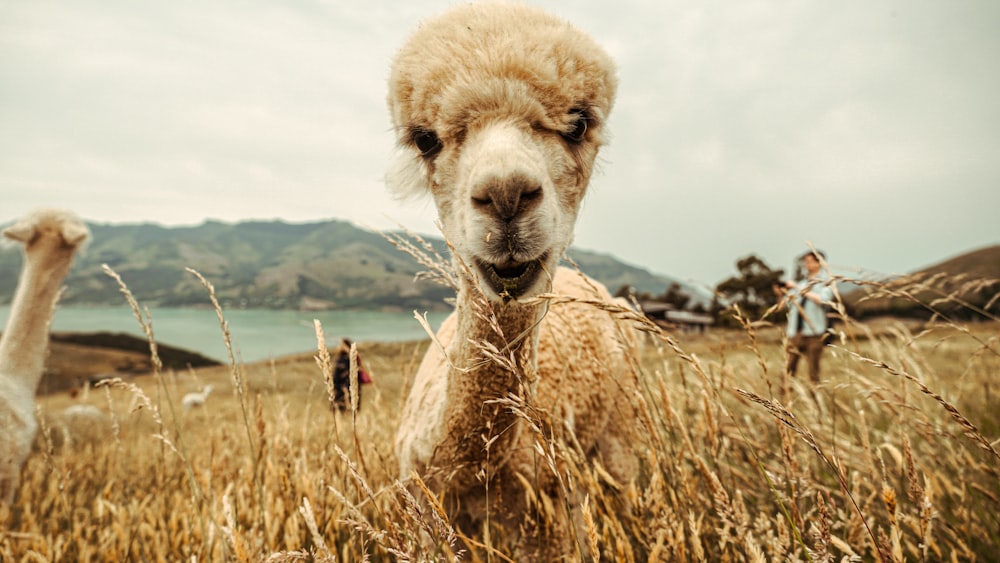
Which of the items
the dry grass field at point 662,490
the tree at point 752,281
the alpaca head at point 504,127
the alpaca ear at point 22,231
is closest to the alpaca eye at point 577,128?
the alpaca head at point 504,127

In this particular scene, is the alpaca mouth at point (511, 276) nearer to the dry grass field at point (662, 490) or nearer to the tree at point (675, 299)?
the dry grass field at point (662, 490)

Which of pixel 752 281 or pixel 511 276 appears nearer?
pixel 511 276

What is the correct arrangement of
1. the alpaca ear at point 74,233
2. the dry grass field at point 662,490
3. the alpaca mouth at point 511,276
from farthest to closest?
the alpaca ear at point 74,233 → the alpaca mouth at point 511,276 → the dry grass field at point 662,490

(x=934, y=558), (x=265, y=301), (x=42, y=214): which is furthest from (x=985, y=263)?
(x=265, y=301)

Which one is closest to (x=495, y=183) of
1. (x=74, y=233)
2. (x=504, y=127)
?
(x=504, y=127)

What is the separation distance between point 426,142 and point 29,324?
4615 mm

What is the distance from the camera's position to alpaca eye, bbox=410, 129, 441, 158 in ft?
6.70

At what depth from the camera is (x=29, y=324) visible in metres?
4.10

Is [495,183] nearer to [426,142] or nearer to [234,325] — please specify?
[426,142]

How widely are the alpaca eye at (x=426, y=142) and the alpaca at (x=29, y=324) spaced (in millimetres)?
3236

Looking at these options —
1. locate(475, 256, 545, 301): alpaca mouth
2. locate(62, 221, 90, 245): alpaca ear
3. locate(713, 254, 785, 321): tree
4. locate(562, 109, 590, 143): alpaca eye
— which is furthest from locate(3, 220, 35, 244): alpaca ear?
locate(713, 254, 785, 321): tree

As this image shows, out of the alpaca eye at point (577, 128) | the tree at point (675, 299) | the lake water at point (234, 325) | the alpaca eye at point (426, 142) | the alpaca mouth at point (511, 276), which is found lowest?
the lake water at point (234, 325)

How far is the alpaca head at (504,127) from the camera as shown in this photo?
A: 1.60 metres

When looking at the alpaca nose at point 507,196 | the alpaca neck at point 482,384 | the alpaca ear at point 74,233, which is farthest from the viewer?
the alpaca ear at point 74,233
